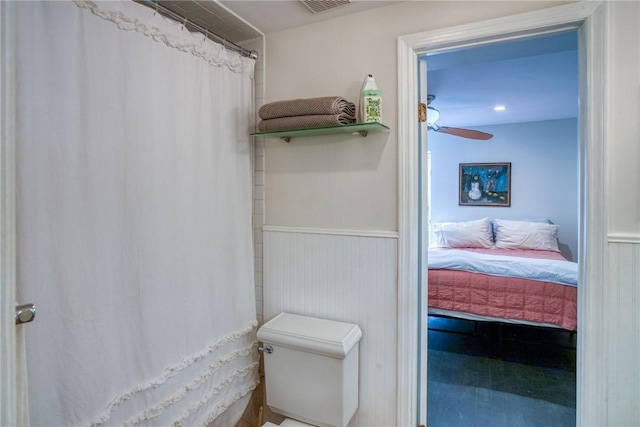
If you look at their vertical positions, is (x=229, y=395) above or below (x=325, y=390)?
below

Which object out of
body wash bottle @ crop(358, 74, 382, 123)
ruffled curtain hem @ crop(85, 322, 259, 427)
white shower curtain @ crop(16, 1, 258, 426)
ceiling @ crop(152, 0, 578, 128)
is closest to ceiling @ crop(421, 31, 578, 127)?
ceiling @ crop(152, 0, 578, 128)

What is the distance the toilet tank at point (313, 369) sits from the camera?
1528 mm

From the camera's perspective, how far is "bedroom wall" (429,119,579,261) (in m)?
4.63

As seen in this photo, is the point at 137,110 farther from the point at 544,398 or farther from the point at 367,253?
the point at 544,398

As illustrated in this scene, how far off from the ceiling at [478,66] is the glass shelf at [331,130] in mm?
472

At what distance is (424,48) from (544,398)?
7.81ft

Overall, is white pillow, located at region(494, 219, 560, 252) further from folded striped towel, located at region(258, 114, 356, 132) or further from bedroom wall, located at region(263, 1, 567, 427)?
folded striped towel, located at region(258, 114, 356, 132)

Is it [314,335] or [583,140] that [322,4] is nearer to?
[583,140]

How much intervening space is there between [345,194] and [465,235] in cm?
351

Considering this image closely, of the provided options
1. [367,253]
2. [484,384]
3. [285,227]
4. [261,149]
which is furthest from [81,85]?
[484,384]

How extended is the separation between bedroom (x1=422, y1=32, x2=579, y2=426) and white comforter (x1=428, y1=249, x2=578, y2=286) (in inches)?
3.2

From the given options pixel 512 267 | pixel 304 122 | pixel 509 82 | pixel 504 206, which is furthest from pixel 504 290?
pixel 504 206

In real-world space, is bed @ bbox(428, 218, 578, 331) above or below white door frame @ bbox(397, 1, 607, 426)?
below

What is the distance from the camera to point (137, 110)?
1272 millimetres
